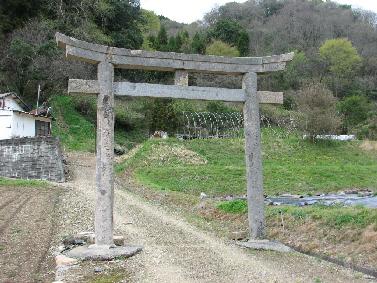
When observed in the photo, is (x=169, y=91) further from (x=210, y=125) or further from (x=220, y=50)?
(x=220, y=50)

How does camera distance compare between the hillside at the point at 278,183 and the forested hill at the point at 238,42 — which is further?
the forested hill at the point at 238,42

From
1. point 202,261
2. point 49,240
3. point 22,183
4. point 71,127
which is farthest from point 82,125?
point 202,261

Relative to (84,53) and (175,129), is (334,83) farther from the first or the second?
(84,53)

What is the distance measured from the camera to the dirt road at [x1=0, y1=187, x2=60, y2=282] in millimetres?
8008

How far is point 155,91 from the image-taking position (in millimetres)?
10258

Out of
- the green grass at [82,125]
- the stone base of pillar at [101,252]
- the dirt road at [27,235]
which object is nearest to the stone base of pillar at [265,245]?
the stone base of pillar at [101,252]

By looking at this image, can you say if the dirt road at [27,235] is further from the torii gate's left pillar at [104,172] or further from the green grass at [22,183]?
the green grass at [22,183]

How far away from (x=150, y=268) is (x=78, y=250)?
1.90m

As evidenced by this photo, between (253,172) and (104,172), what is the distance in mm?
3452

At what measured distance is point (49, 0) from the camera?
4291 cm

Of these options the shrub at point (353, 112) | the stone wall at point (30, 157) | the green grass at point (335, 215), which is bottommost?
the green grass at point (335, 215)

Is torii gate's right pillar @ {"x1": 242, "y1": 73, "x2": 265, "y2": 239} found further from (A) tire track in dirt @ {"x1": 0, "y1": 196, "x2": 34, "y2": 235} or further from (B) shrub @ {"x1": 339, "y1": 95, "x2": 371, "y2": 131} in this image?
(B) shrub @ {"x1": 339, "y1": 95, "x2": 371, "y2": 131}

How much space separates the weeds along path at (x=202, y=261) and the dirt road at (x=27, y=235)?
1634mm

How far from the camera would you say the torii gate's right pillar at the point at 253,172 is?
35.2ft
